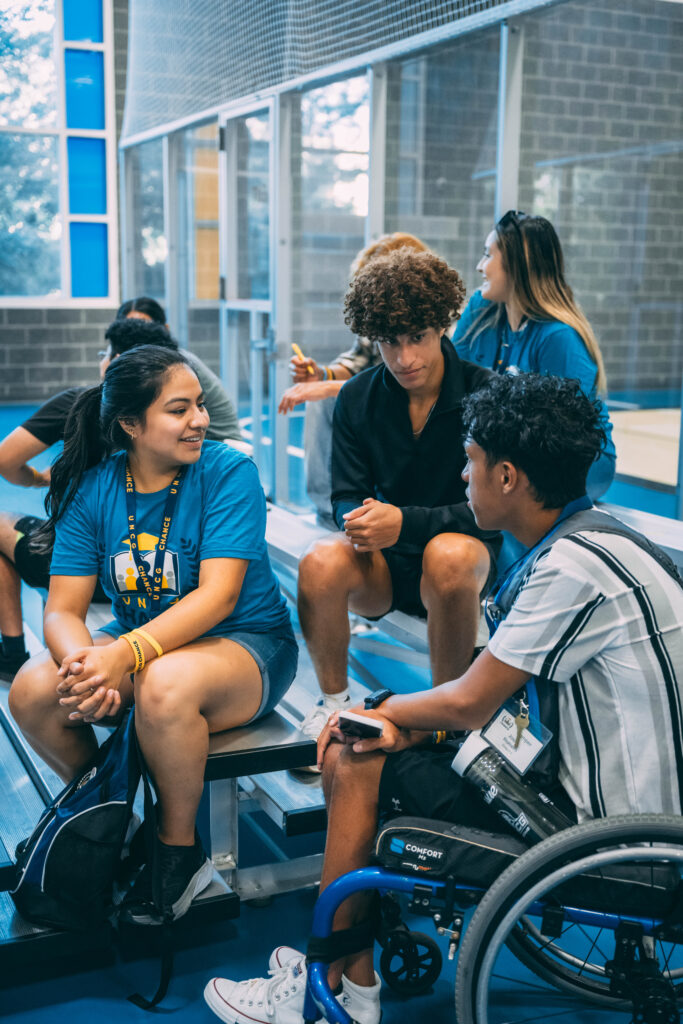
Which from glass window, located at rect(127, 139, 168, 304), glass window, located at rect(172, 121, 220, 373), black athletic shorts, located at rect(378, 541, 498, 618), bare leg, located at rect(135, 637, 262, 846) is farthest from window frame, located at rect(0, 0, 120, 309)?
bare leg, located at rect(135, 637, 262, 846)

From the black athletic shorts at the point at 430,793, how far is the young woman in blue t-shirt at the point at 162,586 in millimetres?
428

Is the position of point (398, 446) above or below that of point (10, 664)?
above

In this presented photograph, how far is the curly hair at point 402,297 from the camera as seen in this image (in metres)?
2.21

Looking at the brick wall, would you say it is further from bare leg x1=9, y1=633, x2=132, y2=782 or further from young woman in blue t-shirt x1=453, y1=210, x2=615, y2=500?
bare leg x1=9, y1=633, x2=132, y2=782

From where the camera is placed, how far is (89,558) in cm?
202

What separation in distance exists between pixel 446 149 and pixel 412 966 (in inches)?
155

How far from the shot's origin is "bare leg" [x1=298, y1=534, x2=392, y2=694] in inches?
85.0

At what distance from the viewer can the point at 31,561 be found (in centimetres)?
274

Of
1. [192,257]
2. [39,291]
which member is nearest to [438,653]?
[192,257]

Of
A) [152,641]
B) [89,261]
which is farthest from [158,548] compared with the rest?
[89,261]

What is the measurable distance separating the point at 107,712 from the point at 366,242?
305cm

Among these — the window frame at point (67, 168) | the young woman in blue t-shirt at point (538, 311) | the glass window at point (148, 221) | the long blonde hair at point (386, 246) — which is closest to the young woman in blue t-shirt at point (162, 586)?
the young woman in blue t-shirt at point (538, 311)

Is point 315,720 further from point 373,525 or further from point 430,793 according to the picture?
point 430,793

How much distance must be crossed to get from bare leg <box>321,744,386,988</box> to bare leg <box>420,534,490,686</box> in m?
0.57
